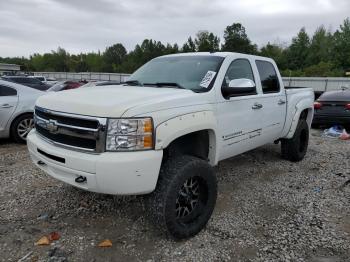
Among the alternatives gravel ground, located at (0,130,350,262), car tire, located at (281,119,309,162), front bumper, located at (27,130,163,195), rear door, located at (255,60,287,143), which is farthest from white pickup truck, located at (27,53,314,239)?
car tire, located at (281,119,309,162)

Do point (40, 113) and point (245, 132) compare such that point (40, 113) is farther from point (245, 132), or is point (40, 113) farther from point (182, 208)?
point (245, 132)

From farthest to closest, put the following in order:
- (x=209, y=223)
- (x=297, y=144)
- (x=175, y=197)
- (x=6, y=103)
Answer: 1. (x=6, y=103)
2. (x=297, y=144)
3. (x=209, y=223)
4. (x=175, y=197)

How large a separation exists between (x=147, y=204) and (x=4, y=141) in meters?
5.61

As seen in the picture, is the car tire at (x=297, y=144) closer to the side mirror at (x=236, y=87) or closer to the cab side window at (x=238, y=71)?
the cab side window at (x=238, y=71)

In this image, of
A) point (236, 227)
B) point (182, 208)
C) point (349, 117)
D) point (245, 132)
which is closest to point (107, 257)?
point (182, 208)

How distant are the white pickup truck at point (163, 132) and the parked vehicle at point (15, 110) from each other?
3623 mm

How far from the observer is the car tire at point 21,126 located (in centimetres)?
696

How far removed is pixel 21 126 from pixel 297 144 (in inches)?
218

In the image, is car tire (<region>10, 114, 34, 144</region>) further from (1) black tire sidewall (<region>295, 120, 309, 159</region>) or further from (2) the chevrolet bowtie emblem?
(1) black tire sidewall (<region>295, 120, 309, 159</region>)

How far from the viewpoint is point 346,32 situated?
60.3 metres

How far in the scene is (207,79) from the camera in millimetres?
3762

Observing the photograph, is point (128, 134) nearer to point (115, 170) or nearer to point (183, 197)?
point (115, 170)

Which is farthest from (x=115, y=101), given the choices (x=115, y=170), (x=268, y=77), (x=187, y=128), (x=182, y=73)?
(x=268, y=77)

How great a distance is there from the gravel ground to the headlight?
0.89 m
